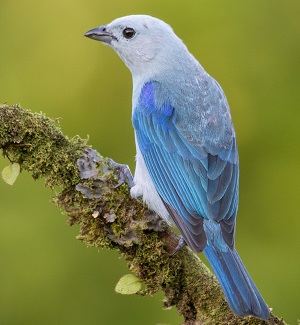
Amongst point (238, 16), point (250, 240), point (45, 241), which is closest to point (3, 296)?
point (45, 241)

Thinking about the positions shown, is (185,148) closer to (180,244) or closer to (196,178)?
(196,178)

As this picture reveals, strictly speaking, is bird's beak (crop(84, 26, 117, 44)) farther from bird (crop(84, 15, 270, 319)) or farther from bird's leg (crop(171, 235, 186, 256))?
bird's leg (crop(171, 235, 186, 256))

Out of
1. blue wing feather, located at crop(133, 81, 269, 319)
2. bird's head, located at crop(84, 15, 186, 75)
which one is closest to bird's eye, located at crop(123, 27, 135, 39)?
bird's head, located at crop(84, 15, 186, 75)

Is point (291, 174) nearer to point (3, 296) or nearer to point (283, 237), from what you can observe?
point (283, 237)

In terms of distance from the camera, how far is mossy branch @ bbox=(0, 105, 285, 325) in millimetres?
4504

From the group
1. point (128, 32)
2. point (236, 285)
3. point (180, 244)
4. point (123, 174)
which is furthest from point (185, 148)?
point (128, 32)

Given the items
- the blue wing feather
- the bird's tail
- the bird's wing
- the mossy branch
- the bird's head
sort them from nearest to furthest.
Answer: the bird's tail
the mossy branch
the blue wing feather
the bird's wing
the bird's head

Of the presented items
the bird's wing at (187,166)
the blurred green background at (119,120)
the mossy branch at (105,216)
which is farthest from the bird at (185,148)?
the blurred green background at (119,120)

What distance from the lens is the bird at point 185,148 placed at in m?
4.64

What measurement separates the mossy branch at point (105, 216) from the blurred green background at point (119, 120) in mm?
1838

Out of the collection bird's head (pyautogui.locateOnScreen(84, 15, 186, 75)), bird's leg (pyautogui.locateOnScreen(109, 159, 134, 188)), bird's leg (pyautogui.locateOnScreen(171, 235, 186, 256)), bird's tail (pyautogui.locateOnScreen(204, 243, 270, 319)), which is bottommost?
bird's tail (pyautogui.locateOnScreen(204, 243, 270, 319))

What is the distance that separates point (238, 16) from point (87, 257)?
2158 millimetres

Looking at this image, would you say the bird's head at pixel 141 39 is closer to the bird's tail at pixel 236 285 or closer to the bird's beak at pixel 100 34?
the bird's beak at pixel 100 34

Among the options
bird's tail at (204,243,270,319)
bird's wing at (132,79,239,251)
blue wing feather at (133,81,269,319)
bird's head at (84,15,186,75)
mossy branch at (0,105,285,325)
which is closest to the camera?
bird's tail at (204,243,270,319)
